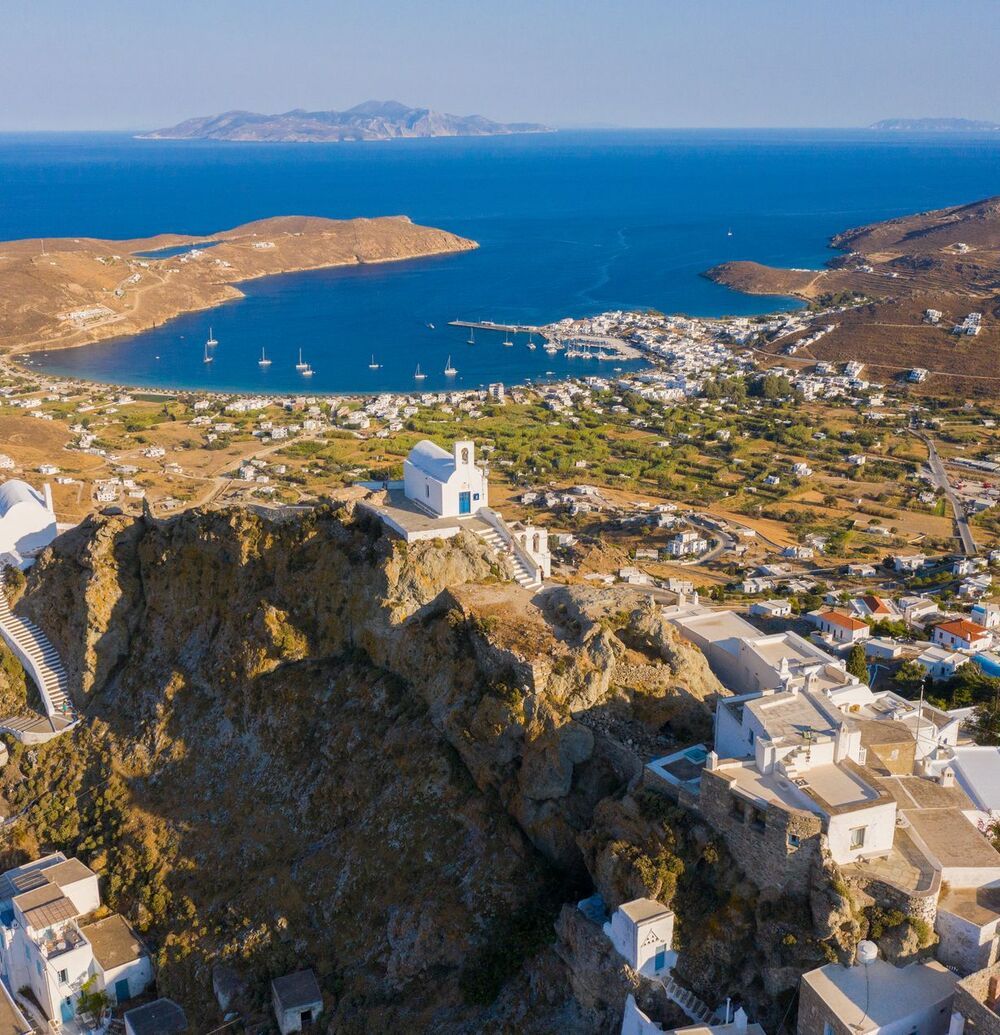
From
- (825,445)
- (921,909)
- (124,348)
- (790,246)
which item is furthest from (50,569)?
(790,246)

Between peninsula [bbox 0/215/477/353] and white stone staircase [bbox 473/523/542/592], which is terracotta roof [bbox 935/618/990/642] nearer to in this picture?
white stone staircase [bbox 473/523/542/592]

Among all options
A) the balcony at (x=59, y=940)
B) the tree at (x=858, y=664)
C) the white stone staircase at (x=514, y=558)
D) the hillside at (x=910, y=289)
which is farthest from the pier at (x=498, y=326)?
the balcony at (x=59, y=940)

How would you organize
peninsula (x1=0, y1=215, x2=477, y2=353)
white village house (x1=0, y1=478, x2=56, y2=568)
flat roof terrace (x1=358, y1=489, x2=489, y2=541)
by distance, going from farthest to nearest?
1. peninsula (x1=0, y1=215, x2=477, y2=353)
2. white village house (x1=0, y1=478, x2=56, y2=568)
3. flat roof terrace (x1=358, y1=489, x2=489, y2=541)

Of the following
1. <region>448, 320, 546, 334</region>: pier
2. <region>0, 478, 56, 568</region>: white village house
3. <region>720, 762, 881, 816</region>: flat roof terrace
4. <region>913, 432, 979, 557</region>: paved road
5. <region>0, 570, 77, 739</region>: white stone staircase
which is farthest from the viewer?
<region>448, 320, 546, 334</region>: pier

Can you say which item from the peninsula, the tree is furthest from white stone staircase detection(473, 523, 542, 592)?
the peninsula

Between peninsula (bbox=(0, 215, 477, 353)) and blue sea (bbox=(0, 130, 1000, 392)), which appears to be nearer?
blue sea (bbox=(0, 130, 1000, 392))

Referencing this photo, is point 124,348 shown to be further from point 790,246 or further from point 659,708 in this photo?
point 790,246

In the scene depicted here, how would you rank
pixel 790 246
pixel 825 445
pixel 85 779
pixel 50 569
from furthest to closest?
pixel 790 246, pixel 825 445, pixel 50 569, pixel 85 779

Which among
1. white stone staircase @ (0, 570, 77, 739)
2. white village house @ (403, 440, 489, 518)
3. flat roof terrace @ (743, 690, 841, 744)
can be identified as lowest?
white stone staircase @ (0, 570, 77, 739)
